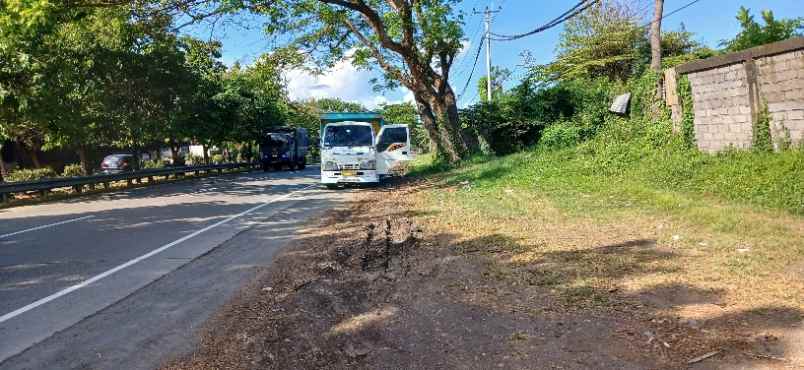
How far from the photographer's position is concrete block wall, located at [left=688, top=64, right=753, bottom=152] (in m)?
12.0

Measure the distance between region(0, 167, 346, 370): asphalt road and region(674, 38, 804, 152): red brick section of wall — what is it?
935 cm

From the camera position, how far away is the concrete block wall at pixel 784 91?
34.4ft

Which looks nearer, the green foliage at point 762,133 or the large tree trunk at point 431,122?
the green foliage at point 762,133

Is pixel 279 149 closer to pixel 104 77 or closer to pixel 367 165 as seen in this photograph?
pixel 104 77

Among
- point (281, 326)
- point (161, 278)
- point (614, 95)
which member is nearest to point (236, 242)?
point (161, 278)

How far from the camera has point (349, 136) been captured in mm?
19328

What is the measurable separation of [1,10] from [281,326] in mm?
12578

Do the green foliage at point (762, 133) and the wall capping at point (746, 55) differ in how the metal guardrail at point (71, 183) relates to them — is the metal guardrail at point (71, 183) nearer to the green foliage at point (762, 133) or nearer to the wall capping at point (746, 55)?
the wall capping at point (746, 55)

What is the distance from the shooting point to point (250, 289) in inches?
250

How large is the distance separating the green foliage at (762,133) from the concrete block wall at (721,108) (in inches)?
10.7

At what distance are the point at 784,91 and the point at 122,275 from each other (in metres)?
11.8

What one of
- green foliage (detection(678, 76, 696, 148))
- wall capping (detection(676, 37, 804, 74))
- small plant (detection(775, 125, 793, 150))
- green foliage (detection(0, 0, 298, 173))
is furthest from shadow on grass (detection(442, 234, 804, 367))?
green foliage (detection(0, 0, 298, 173))

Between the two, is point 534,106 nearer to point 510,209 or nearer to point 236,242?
point 510,209

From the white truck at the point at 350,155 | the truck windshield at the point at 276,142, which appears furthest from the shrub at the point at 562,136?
the truck windshield at the point at 276,142
